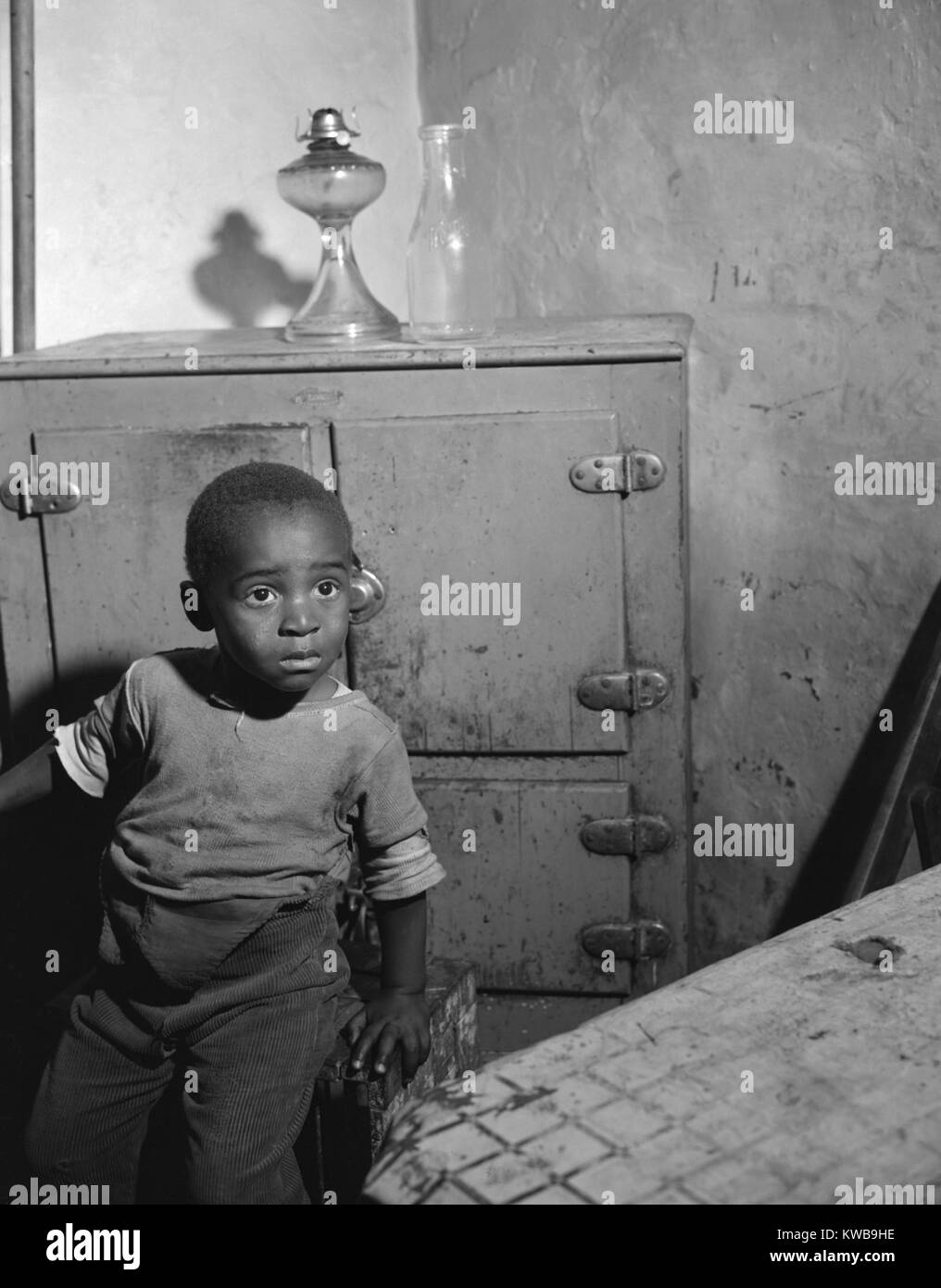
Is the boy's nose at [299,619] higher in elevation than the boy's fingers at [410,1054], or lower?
higher

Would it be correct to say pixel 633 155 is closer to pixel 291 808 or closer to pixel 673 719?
pixel 673 719

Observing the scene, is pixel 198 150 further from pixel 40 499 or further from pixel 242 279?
pixel 40 499

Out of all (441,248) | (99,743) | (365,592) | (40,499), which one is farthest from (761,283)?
(99,743)

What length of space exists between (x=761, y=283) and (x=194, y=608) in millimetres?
1277

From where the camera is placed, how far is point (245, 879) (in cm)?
151

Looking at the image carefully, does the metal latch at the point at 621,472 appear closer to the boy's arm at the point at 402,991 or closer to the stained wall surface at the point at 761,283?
the stained wall surface at the point at 761,283

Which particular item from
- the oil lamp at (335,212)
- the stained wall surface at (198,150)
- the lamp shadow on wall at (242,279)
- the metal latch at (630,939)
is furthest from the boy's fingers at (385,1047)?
the lamp shadow on wall at (242,279)

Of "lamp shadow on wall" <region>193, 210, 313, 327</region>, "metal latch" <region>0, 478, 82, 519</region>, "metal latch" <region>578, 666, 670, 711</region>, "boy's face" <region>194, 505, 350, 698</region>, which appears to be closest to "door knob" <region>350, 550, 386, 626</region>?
"metal latch" <region>578, 666, 670, 711</region>

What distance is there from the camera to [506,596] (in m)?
2.01

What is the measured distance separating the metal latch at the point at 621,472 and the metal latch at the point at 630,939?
26.6 inches

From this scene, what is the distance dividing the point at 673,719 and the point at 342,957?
64cm

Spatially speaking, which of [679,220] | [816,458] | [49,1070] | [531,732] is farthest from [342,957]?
[679,220]

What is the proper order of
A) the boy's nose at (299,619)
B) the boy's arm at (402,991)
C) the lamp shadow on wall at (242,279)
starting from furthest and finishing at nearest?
the lamp shadow on wall at (242,279) < the boy's arm at (402,991) < the boy's nose at (299,619)

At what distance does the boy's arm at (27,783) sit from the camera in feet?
5.39
